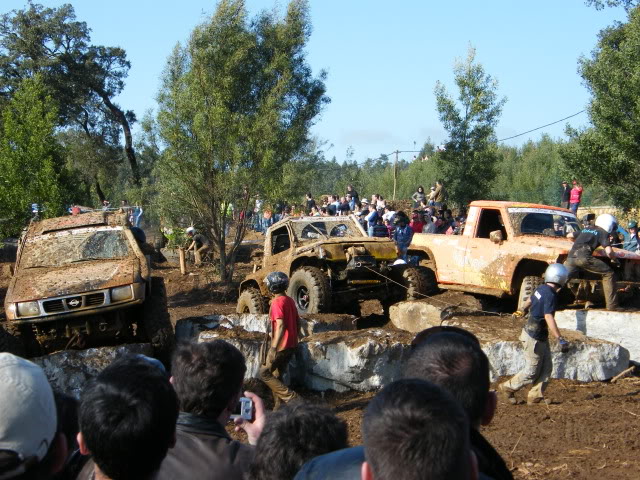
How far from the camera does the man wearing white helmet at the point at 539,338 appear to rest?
805 centimetres

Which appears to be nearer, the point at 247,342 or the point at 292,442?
the point at 292,442

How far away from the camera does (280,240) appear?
522 inches

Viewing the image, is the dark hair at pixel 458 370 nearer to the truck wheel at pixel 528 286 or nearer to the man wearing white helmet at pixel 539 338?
the man wearing white helmet at pixel 539 338

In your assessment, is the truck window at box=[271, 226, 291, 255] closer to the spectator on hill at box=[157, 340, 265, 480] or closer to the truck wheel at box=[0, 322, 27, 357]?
the truck wheel at box=[0, 322, 27, 357]

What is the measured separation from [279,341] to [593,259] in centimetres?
522

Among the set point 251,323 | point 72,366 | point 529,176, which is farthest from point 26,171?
point 529,176

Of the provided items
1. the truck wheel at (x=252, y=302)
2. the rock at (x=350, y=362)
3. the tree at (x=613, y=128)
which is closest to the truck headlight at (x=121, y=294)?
the rock at (x=350, y=362)

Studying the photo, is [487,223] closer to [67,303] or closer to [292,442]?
Answer: [67,303]

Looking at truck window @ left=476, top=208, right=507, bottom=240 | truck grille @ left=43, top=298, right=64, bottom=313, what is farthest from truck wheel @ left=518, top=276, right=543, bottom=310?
truck grille @ left=43, top=298, right=64, bottom=313

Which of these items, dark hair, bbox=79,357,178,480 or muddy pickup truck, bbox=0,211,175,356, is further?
muddy pickup truck, bbox=0,211,175,356

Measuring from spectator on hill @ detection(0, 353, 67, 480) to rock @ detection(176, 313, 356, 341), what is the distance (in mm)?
7308

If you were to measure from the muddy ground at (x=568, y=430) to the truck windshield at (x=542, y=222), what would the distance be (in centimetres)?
237

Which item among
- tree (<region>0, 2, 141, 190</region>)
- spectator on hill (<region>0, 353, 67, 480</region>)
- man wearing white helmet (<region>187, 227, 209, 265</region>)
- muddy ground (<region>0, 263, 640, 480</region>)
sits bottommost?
muddy ground (<region>0, 263, 640, 480</region>)

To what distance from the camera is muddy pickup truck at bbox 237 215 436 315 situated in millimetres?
11867
